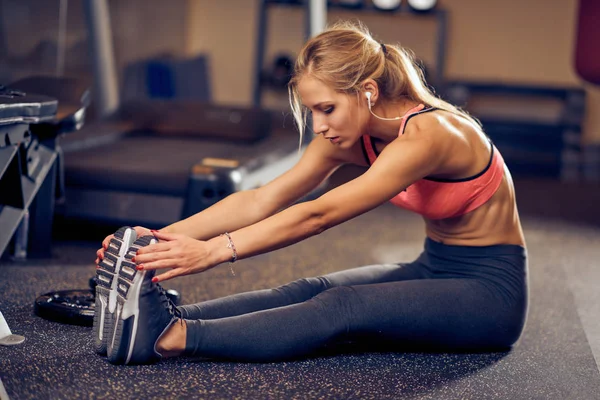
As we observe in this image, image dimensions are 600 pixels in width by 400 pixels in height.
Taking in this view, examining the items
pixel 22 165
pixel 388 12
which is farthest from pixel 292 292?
pixel 388 12

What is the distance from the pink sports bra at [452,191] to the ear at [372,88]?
78 millimetres

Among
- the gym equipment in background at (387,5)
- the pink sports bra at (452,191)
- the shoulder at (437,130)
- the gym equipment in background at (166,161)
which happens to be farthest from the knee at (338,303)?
the gym equipment in background at (387,5)

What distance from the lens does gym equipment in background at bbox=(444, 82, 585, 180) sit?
16.8 feet

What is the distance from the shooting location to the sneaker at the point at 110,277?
59.9 inches

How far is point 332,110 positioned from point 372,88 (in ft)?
0.35

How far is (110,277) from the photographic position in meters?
1.54

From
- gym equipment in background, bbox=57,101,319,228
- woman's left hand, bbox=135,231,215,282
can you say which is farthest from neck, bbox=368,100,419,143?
gym equipment in background, bbox=57,101,319,228

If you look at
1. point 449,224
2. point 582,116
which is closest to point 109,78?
point 449,224

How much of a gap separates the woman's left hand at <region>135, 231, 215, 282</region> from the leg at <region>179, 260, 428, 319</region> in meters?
0.27

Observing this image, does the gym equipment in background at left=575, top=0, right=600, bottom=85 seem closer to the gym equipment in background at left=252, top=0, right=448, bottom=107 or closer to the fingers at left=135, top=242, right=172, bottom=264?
the gym equipment in background at left=252, top=0, right=448, bottom=107

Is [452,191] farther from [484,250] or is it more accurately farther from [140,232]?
[140,232]

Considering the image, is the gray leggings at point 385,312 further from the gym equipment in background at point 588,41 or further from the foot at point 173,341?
the gym equipment in background at point 588,41

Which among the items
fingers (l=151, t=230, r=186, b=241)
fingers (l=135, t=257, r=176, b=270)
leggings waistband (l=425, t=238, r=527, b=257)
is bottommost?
leggings waistband (l=425, t=238, r=527, b=257)

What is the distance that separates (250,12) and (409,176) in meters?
4.77
